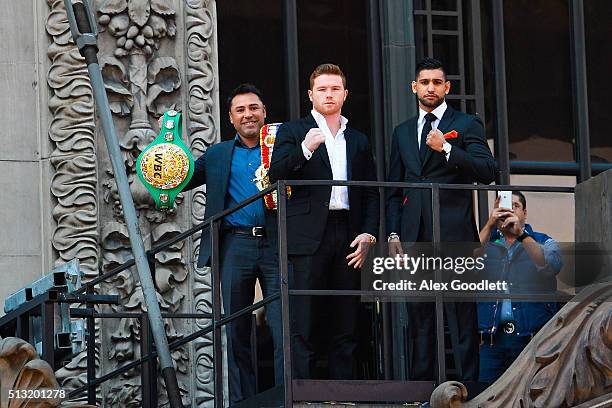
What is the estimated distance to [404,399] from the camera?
1409 cm

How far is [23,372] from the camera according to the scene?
45.0ft

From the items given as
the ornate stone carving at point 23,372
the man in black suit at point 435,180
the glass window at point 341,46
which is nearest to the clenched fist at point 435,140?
the man in black suit at point 435,180

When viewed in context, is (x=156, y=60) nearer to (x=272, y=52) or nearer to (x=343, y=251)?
(x=272, y=52)

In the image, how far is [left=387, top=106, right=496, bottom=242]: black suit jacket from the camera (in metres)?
14.5

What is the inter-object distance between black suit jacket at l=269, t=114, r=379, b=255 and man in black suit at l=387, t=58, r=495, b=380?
8.4 inches

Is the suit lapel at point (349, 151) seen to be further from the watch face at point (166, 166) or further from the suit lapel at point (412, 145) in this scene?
the watch face at point (166, 166)

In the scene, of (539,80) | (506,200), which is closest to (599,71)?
(539,80)

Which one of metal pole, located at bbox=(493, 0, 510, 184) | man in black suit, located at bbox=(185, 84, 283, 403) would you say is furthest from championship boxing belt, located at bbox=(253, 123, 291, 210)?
metal pole, located at bbox=(493, 0, 510, 184)

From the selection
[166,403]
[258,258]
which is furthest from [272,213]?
[166,403]

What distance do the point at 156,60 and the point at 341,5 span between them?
1.97 m

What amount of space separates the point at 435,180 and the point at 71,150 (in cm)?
339

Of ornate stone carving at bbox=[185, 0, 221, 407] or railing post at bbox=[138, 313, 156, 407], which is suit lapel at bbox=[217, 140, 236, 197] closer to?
railing post at bbox=[138, 313, 156, 407]

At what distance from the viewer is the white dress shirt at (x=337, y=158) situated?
47.5 feet

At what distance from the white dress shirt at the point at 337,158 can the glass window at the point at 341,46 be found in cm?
311
